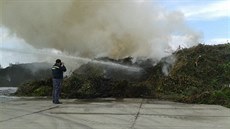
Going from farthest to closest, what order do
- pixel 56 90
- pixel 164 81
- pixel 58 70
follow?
1. pixel 164 81
2. pixel 58 70
3. pixel 56 90

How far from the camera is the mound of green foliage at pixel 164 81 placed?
16.7m

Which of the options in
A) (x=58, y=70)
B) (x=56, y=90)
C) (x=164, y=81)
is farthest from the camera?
(x=164, y=81)

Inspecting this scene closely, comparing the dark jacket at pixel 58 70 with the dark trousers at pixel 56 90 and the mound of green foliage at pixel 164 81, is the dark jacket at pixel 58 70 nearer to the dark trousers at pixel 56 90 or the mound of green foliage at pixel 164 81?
the dark trousers at pixel 56 90

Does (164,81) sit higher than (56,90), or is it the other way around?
(164,81)

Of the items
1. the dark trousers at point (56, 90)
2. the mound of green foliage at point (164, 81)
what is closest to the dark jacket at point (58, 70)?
the dark trousers at point (56, 90)

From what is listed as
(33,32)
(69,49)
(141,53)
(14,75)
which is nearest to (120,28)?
(141,53)

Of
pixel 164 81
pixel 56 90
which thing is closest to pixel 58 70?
pixel 56 90

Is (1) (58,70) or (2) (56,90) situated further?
(1) (58,70)

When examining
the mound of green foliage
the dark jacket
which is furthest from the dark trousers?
the mound of green foliage

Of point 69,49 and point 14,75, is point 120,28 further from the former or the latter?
point 14,75

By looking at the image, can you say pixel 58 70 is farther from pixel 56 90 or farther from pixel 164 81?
pixel 164 81

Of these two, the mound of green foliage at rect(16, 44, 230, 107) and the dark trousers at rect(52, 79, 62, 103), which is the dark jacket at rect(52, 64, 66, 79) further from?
the mound of green foliage at rect(16, 44, 230, 107)

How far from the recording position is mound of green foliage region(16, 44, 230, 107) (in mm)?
16656

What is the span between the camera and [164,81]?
17.5 m
